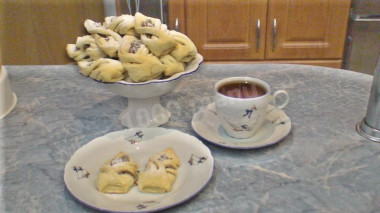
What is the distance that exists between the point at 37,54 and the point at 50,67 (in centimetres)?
62

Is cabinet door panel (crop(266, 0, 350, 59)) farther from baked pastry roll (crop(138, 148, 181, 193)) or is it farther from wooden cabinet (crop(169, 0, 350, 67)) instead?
baked pastry roll (crop(138, 148, 181, 193))

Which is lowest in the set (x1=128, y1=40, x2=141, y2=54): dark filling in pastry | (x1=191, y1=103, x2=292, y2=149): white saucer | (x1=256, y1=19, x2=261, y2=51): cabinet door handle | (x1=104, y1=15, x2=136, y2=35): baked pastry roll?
(x1=256, y1=19, x2=261, y2=51): cabinet door handle

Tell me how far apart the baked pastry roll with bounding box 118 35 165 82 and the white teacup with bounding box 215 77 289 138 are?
13 centimetres

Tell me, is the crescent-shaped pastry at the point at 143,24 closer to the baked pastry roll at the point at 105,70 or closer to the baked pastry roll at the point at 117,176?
the baked pastry roll at the point at 105,70

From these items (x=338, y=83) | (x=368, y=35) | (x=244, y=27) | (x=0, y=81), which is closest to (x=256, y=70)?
(x=338, y=83)

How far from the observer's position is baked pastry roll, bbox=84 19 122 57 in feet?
2.32

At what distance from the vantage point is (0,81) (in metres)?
0.88

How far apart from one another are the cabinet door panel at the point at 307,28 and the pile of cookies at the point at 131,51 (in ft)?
3.73

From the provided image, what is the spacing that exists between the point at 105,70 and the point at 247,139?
302 millimetres

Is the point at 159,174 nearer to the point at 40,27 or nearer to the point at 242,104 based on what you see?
the point at 242,104

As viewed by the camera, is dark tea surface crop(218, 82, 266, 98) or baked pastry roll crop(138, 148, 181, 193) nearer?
baked pastry roll crop(138, 148, 181, 193)

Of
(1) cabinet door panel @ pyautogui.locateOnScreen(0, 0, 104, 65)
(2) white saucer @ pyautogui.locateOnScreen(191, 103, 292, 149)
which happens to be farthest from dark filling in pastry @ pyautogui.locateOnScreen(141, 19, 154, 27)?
(1) cabinet door panel @ pyautogui.locateOnScreen(0, 0, 104, 65)

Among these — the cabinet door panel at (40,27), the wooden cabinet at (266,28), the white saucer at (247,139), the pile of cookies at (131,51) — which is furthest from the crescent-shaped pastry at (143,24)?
the wooden cabinet at (266,28)

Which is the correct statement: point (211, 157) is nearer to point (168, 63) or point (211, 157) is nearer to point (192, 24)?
point (168, 63)
